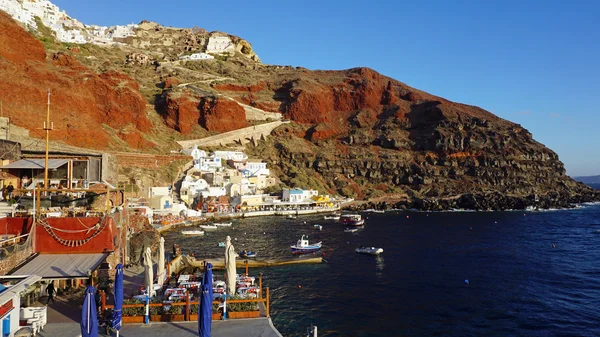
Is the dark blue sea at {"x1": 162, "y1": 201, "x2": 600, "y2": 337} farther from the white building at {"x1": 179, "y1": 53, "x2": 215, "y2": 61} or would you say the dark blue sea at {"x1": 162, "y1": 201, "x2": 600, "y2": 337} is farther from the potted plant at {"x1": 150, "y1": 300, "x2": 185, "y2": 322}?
the white building at {"x1": 179, "y1": 53, "x2": 215, "y2": 61}

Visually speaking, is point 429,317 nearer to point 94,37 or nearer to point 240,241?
point 240,241

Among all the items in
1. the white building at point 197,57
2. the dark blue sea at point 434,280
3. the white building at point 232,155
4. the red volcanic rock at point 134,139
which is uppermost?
the white building at point 197,57

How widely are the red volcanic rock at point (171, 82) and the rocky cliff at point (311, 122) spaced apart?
113 centimetres

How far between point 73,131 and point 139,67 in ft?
222

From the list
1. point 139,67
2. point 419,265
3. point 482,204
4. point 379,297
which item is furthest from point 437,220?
point 139,67

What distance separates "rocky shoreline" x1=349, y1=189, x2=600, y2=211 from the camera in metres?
88.2

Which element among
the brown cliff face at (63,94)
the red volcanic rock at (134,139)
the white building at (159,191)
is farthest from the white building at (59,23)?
the white building at (159,191)

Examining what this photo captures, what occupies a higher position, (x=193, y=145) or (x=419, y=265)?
(x=193, y=145)

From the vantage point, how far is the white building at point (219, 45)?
17082 cm

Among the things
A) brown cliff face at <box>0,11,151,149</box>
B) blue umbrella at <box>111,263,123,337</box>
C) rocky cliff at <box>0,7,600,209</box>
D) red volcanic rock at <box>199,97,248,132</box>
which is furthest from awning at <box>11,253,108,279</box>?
red volcanic rock at <box>199,97,248,132</box>

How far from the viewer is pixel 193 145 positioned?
9612cm

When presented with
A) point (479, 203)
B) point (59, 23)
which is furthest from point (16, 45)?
point (479, 203)

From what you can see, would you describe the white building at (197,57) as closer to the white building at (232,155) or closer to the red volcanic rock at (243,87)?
the red volcanic rock at (243,87)

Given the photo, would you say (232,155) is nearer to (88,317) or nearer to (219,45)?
(88,317)
